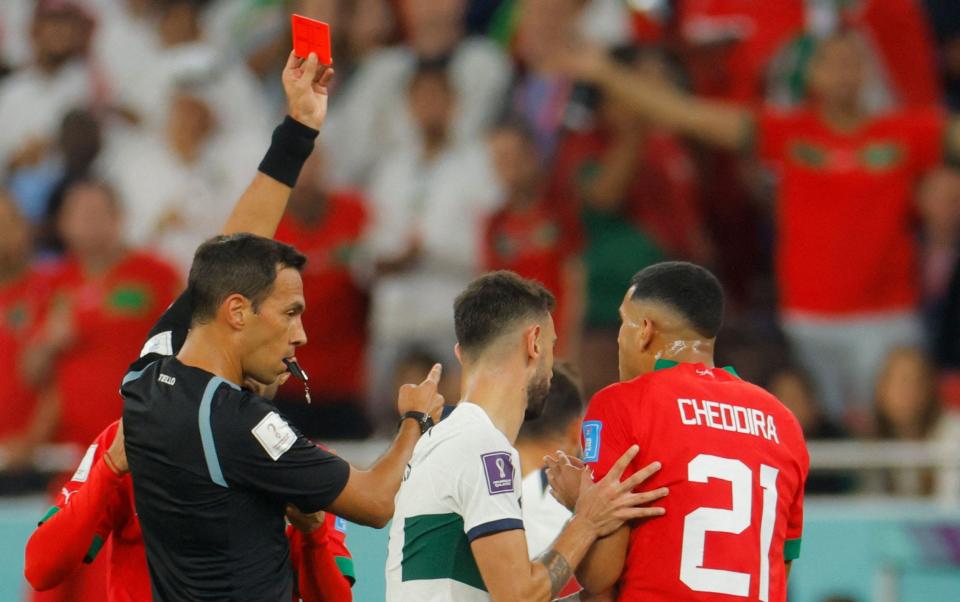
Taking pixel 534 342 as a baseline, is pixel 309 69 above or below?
above

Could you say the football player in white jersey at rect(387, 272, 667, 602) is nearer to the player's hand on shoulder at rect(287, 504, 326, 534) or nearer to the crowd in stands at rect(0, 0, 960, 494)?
the player's hand on shoulder at rect(287, 504, 326, 534)

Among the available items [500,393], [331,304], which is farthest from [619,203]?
[500,393]

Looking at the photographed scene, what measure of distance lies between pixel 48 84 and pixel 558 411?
21.0 feet

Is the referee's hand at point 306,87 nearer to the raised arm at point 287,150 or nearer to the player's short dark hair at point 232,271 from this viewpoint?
the raised arm at point 287,150

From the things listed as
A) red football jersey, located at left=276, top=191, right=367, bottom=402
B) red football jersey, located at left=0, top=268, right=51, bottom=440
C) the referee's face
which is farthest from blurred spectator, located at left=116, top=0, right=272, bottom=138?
the referee's face

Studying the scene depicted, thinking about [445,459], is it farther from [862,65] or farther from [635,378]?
[862,65]

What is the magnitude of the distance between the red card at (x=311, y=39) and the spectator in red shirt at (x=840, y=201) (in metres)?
4.06

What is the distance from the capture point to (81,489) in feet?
13.7

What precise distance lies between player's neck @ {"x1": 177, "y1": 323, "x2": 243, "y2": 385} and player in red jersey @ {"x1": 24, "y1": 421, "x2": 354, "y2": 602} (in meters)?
0.36

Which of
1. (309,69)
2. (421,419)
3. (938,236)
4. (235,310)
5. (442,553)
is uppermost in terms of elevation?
(309,69)

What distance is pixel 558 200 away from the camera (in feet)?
28.7

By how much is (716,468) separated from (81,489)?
174cm

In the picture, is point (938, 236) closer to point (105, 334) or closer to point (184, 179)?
point (184, 179)

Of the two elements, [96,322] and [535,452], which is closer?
[535,452]
